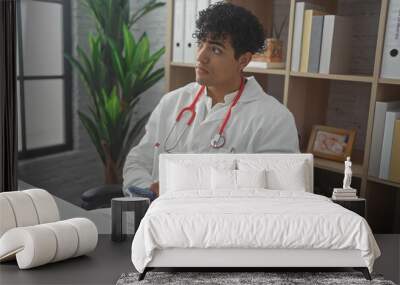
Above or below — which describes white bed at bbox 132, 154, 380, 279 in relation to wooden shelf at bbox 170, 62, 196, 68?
below

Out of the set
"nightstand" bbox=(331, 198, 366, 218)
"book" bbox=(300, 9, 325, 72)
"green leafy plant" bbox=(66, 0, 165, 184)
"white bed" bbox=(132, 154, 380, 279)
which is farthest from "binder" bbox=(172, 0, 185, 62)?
"nightstand" bbox=(331, 198, 366, 218)

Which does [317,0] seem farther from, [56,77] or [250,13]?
[56,77]

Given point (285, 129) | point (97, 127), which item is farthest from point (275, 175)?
point (97, 127)

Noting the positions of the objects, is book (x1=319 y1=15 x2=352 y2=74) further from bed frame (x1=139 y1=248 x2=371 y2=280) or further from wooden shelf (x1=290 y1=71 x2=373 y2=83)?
bed frame (x1=139 y1=248 x2=371 y2=280)

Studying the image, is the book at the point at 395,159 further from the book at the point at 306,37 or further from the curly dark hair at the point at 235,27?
the curly dark hair at the point at 235,27

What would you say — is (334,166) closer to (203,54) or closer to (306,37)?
(306,37)

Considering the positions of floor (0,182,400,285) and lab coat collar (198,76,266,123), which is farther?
lab coat collar (198,76,266,123)

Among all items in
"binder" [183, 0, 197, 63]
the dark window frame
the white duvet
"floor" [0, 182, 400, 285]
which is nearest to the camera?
the white duvet

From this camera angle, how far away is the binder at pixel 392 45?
278cm

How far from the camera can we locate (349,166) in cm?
292

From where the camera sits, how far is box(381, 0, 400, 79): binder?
Answer: 2781 millimetres

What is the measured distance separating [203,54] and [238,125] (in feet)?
1.58

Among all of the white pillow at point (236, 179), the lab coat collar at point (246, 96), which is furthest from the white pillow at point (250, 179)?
the lab coat collar at point (246, 96)

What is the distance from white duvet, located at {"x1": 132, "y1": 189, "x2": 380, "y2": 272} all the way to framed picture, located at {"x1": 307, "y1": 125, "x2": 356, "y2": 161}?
28.5 inches
